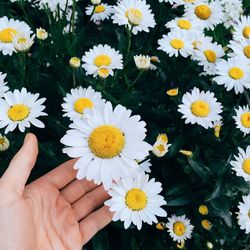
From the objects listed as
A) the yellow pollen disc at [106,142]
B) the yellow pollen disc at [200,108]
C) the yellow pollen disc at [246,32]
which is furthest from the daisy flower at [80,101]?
the yellow pollen disc at [246,32]

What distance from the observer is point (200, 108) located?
7.14 ft

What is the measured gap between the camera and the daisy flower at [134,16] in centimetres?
240

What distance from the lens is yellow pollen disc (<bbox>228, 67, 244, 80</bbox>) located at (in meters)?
2.29

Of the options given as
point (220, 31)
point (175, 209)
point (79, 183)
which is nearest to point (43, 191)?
point (79, 183)

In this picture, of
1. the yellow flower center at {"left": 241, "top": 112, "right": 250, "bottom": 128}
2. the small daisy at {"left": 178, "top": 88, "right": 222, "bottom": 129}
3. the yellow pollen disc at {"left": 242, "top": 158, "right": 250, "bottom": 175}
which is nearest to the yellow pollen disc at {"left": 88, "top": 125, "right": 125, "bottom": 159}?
the small daisy at {"left": 178, "top": 88, "right": 222, "bottom": 129}

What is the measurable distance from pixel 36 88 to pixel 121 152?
919 millimetres

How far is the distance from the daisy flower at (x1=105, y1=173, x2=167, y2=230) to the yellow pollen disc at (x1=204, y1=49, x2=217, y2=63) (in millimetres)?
898

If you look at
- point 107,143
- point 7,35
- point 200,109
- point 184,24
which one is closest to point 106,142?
point 107,143

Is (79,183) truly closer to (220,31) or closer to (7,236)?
(7,236)

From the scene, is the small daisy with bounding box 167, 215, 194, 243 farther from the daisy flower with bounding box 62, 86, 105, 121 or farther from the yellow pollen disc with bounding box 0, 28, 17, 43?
the yellow pollen disc with bounding box 0, 28, 17, 43

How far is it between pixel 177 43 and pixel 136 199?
1045 millimetres

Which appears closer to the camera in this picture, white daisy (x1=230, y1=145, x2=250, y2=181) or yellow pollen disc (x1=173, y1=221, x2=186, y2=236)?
white daisy (x1=230, y1=145, x2=250, y2=181)

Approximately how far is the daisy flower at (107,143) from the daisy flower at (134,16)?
87 centimetres

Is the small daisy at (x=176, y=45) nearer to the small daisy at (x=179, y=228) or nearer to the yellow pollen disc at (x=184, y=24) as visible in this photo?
the yellow pollen disc at (x=184, y=24)
